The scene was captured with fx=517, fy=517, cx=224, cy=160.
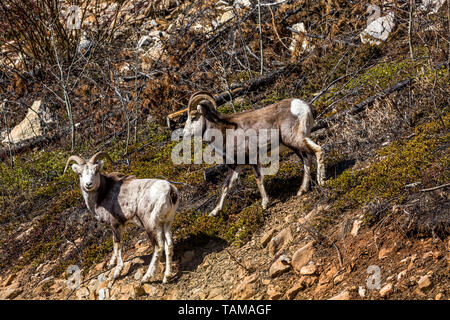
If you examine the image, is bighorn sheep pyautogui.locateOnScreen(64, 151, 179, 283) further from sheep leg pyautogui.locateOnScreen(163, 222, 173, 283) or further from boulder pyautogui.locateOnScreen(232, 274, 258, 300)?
boulder pyautogui.locateOnScreen(232, 274, 258, 300)

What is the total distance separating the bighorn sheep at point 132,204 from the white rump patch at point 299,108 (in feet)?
8.01

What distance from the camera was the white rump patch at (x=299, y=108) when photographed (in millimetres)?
8695

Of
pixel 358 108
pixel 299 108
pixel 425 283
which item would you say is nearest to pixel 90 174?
pixel 299 108

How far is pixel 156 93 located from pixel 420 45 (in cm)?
670

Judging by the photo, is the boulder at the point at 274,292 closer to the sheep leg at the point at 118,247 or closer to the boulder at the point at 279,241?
the boulder at the point at 279,241

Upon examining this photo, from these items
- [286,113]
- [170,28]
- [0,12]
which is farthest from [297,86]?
[0,12]

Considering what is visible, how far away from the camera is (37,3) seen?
14945 mm

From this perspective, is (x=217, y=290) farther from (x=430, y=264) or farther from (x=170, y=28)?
(x=170, y=28)

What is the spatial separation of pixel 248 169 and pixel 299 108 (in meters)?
1.95

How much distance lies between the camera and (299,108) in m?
8.73

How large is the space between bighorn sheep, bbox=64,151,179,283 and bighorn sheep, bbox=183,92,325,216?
1.31 m

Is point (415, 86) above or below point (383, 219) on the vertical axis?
above

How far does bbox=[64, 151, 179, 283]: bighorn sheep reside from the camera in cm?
771

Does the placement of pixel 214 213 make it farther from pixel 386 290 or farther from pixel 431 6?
pixel 431 6
